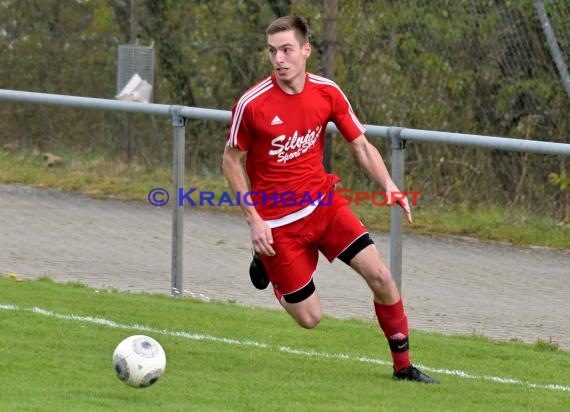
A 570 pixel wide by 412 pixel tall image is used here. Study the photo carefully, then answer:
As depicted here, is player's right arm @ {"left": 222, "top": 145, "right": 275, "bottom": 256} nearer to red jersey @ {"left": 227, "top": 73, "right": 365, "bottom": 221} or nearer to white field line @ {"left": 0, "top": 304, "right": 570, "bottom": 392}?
red jersey @ {"left": 227, "top": 73, "right": 365, "bottom": 221}

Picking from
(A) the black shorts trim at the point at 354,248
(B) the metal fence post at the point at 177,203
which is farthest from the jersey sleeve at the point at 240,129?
(B) the metal fence post at the point at 177,203

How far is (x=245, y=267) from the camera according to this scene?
12844 mm

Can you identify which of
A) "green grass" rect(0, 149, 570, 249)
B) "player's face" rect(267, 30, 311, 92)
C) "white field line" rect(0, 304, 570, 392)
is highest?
"player's face" rect(267, 30, 311, 92)

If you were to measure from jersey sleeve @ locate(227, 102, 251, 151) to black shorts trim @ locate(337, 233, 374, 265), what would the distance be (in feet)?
2.67

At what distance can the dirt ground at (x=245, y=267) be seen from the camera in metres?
11.0

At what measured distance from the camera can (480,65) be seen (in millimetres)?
15328

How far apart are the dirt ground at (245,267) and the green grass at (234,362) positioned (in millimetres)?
741

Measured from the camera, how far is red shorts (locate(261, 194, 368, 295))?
823cm

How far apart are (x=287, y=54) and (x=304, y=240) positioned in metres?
1.07

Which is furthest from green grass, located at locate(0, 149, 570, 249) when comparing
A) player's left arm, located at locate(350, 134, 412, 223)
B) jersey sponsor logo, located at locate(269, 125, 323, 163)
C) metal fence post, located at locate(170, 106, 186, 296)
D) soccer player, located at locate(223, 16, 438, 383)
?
jersey sponsor logo, located at locate(269, 125, 323, 163)

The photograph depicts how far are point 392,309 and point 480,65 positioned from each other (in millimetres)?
7570

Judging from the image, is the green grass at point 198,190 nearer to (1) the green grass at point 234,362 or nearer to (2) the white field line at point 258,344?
(1) the green grass at point 234,362

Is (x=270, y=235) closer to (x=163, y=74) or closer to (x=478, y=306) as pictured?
(x=478, y=306)

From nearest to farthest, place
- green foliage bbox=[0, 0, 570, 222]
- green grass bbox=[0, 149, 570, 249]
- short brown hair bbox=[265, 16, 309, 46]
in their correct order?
short brown hair bbox=[265, 16, 309, 46], green grass bbox=[0, 149, 570, 249], green foliage bbox=[0, 0, 570, 222]
